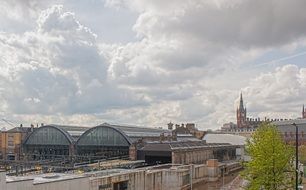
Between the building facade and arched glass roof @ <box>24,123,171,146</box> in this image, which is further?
the building facade

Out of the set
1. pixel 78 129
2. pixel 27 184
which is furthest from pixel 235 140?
pixel 27 184

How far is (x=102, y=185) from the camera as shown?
43.8 metres

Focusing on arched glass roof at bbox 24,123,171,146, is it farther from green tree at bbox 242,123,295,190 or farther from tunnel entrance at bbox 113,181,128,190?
green tree at bbox 242,123,295,190

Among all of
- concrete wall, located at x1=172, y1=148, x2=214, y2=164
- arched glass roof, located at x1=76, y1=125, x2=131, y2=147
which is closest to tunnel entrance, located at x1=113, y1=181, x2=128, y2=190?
concrete wall, located at x1=172, y1=148, x2=214, y2=164

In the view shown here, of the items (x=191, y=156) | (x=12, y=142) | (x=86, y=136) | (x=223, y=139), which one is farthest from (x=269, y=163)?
(x=223, y=139)

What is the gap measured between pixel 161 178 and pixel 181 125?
62165mm

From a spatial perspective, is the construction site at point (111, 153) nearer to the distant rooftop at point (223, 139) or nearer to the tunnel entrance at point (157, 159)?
the tunnel entrance at point (157, 159)

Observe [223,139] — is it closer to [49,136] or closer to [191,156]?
[191,156]

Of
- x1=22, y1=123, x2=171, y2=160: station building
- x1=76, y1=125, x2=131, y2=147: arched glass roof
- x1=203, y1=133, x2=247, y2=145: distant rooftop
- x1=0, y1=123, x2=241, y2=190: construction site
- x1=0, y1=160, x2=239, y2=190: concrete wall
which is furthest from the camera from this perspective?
x1=203, y1=133, x2=247, y2=145: distant rooftop

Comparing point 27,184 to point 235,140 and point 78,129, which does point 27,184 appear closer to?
point 78,129

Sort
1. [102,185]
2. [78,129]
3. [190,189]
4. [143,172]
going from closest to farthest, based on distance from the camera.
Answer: [102,185], [143,172], [190,189], [78,129]

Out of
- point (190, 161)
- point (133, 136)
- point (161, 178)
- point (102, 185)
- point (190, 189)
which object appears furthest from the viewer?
point (133, 136)

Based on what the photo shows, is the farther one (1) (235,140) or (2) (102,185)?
(1) (235,140)

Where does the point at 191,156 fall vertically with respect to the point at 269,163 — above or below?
below
